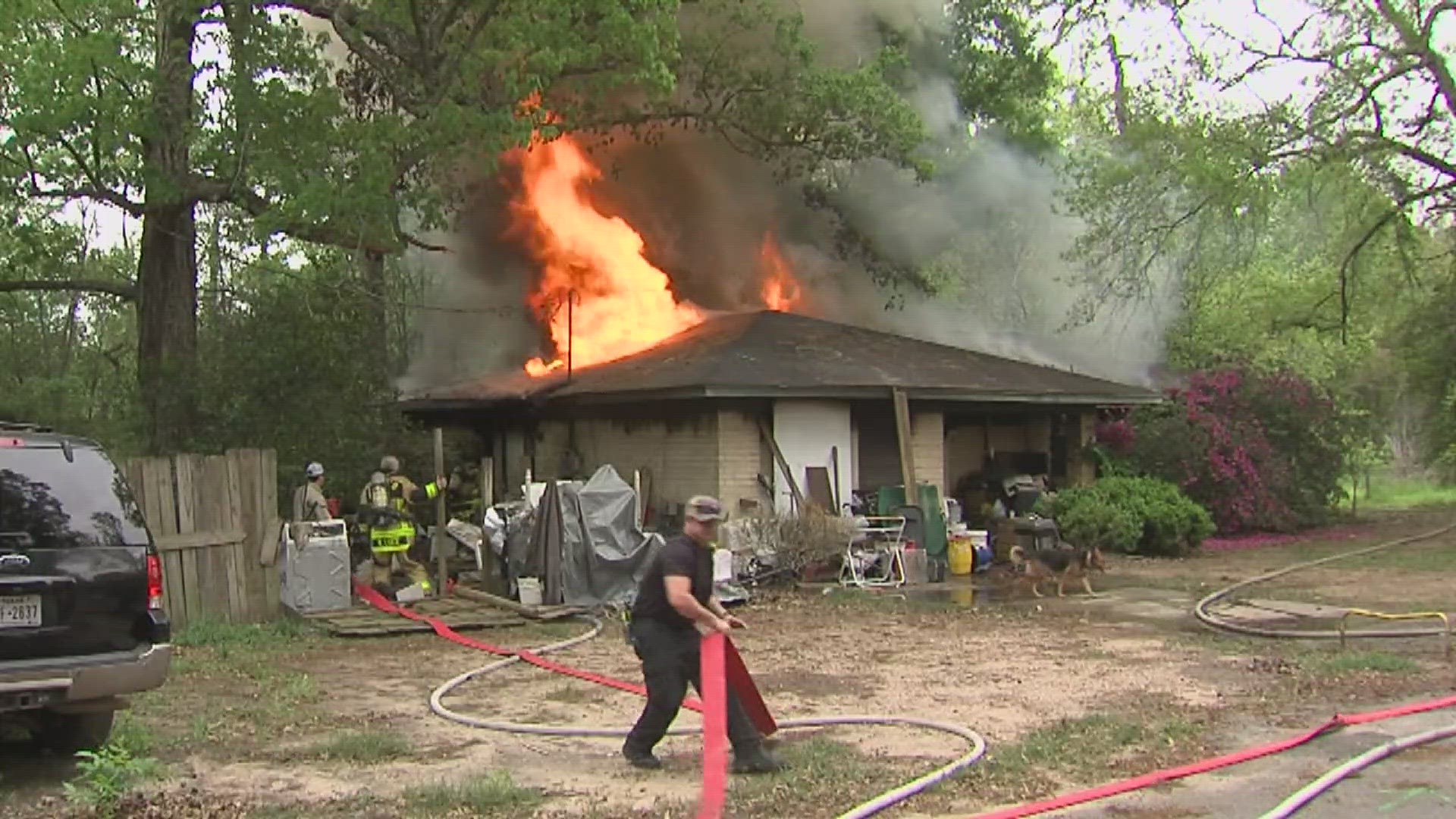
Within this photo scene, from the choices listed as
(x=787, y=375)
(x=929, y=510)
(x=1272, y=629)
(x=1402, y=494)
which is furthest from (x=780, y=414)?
(x=1402, y=494)

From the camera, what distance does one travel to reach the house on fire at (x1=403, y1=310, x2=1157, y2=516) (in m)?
15.1

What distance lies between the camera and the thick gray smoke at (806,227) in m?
21.0

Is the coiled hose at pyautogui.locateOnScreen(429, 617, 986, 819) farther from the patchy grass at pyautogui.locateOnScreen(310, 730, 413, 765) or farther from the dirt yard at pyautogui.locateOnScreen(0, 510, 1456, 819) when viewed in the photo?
the patchy grass at pyautogui.locateOnScreen(310, 730, 413, 765)

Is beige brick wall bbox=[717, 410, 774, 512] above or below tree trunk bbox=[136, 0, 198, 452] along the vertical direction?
below

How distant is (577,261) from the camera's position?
20.5 m

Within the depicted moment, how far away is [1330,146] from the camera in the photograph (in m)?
19.1

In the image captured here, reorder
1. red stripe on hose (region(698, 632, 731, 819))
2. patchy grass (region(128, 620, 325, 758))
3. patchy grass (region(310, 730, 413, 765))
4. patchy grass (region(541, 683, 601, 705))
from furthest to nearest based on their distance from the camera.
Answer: patchy grass (region(541, 683, 601, 705)) < patchy grass (region(128, 620, 325, 758)) < patchy grass (region(310, 730, 413, 765)) < red stripe on hose (region(698, 632, 731, 819))

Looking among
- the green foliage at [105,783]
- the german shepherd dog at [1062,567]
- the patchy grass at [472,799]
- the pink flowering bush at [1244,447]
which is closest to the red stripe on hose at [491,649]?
the patchy grass at [472,799]

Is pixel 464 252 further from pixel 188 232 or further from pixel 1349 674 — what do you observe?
pixel 1349 674

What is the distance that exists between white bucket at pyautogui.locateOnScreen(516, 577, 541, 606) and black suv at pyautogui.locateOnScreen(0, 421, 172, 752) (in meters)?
6.17

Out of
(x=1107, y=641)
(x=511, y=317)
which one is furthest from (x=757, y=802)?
(x=511, y=317)

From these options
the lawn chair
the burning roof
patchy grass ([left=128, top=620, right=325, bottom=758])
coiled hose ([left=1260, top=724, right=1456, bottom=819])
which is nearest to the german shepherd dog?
the lawn chair

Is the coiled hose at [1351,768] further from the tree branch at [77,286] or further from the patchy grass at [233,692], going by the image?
the tree branch at [77,286]

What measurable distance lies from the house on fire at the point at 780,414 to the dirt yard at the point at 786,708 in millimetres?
3462
